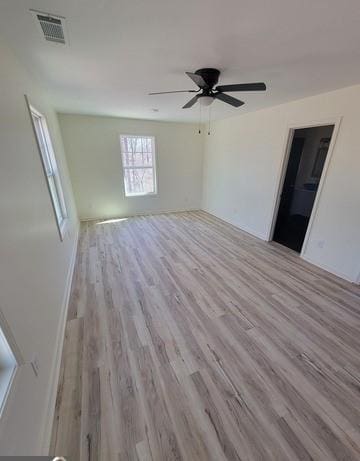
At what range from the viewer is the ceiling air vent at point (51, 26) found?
1.30 meters

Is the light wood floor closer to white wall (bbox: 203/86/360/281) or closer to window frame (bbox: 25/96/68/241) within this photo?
white wall (bbox: 203/86/360/281)

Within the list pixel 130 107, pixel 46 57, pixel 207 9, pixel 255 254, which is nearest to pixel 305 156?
pixel 255 254

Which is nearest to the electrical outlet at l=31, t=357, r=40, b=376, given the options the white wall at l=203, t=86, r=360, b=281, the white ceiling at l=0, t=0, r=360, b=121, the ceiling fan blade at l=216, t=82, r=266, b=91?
the white ceiling at l=0, t=0, r=360, b=121

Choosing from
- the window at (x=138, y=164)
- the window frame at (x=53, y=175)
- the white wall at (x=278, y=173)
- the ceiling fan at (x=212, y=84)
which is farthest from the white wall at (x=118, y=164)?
the ceiling fan at (x=212, y=84)

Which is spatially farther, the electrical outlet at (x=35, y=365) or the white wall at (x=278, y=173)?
the white wall at (x=278, y=173)

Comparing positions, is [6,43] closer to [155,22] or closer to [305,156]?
[155,22]

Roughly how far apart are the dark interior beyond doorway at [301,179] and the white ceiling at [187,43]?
7.05ft

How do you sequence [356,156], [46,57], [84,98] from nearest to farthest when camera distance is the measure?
1. [46,57]
2. [356,156]
3. [84,98]

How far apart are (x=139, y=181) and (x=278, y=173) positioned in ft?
11.4

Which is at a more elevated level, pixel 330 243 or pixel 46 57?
pixel 46 57

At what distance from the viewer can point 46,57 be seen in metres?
1.83

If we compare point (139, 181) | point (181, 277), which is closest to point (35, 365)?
point (181, 277)

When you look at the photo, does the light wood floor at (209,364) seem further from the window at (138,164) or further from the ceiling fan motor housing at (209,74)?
the window at (138,164)

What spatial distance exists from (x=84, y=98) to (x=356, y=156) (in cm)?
396
